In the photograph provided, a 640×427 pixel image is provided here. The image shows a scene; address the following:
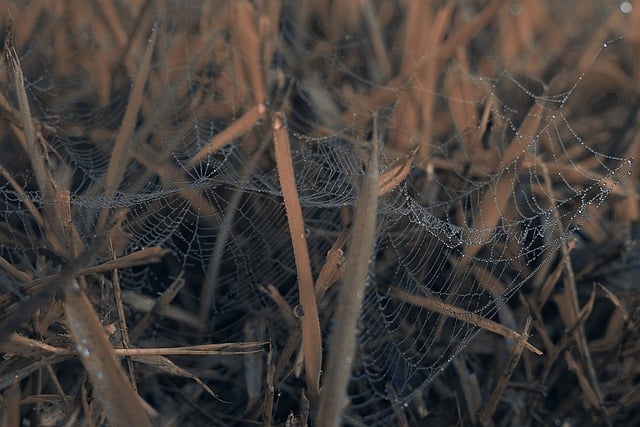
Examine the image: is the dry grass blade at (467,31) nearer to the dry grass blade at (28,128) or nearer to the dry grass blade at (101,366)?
the dry grass blade at (28,128)

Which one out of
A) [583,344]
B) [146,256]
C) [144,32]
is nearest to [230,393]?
[146,256]

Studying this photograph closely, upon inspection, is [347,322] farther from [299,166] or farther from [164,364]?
[299,166]

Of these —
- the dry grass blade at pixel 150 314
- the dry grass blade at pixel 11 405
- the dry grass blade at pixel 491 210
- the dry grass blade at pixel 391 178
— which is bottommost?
the dry grass blade at pixel 11 405

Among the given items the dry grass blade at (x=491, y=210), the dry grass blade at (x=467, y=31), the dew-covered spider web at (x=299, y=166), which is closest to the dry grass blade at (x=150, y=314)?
the dew-covered spider web at (x=299, y=166)

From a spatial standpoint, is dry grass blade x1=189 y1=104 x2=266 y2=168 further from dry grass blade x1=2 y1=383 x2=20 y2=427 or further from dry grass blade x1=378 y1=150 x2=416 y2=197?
dry grass blade x1=2 y1=383 x2=20 y2=427

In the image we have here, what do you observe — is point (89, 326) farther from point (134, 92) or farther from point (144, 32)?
point (144, 32)

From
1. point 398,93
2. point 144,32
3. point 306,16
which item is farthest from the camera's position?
point 306,16

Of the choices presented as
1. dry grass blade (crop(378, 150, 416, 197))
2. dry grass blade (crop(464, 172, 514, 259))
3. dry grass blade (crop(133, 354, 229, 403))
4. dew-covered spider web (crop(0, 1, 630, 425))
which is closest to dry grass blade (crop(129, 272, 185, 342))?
dew-covered spider web (crop(0, 1, 630, 425))
